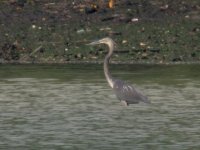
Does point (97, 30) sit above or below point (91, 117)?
above

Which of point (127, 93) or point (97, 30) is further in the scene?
point (97, 30)

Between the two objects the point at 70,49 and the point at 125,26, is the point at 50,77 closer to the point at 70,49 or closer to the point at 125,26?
the point at 70,49

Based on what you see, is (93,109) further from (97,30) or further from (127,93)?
(97,30)

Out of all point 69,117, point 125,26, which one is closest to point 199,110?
point 69,117

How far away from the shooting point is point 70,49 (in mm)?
24625

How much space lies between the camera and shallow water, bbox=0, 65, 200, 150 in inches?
545

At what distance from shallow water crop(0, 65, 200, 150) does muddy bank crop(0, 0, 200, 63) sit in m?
1.14

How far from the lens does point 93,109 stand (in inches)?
666

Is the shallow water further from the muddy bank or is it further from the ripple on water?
the muddy bank

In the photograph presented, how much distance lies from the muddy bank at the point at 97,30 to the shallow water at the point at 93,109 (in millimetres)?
1144

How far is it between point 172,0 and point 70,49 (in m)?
5.03

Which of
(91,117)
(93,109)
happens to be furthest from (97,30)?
(91,117)

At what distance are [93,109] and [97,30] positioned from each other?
30.6 feet

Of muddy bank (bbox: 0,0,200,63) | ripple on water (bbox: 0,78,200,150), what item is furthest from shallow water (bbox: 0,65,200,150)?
muddy bank (bbox: 0,0,200,63)
